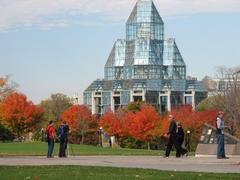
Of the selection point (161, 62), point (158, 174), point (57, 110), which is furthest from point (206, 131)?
point (161, 62)

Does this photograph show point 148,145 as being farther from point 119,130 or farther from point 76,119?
point 76,119

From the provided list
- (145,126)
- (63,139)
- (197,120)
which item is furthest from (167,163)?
(145,126)

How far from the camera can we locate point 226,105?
86125 millimetres

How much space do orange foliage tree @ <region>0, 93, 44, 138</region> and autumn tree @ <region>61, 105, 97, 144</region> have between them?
490cm

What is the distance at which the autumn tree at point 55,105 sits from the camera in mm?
136750

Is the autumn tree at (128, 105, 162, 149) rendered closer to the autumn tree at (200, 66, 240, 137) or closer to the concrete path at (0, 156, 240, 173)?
the autumn tree at (200, 66, 240, 137)

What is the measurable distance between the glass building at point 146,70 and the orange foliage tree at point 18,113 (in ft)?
197

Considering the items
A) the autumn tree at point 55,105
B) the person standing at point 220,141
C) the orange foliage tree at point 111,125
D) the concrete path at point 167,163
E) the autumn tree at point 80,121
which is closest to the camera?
the concrete path at point 167,163

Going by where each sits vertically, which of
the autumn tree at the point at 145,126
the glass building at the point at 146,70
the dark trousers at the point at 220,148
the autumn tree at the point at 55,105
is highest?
the glass building at the point at 146,70

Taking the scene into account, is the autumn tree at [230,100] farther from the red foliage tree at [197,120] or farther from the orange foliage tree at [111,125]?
the orange foliage tree at [111,125]

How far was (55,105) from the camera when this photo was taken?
143250 millimetres

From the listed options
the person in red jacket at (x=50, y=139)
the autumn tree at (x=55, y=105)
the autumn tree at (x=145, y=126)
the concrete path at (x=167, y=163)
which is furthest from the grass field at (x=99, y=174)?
the autumn tree at (x=55, y=105)

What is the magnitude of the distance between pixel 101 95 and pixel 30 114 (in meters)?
71.0

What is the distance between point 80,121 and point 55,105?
137 feet
